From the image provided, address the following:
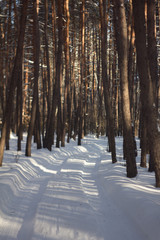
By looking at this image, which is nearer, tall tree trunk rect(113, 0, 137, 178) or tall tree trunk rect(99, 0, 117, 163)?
tall tree trunk rect(113, 0, 137, 178)

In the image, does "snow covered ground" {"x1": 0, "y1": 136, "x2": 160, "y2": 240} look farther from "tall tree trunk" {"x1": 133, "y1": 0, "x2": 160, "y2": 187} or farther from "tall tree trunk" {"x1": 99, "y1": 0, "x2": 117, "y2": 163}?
"tall tree trunk" {"x1": 99, "y1": 0, "x2": 117, "y2": 163}

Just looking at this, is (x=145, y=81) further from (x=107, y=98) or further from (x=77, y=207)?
Result: (x=107, y=98)

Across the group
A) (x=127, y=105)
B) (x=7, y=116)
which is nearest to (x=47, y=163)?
(x=7, y=116)

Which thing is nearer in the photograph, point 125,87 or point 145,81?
point 145,81

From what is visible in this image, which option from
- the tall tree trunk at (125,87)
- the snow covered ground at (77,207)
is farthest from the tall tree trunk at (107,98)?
the snow covered ground at (77,207)

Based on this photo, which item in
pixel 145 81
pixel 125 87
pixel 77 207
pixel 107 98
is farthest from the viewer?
pixel 107 98

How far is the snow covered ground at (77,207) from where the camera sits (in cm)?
364

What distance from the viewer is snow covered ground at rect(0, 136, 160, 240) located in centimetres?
364

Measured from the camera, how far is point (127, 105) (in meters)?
7.57

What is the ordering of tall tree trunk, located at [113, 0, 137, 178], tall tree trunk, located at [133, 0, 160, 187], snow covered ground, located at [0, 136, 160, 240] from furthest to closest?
tall tree trunk, located at [113, 0, 137, 178], tall tree trunk, located at [133, 0, 160, 187], snow covered ground, located at [0, 136, 160, 240]

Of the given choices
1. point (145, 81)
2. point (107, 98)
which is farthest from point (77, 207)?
point (107, 98)

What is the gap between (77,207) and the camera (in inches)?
185

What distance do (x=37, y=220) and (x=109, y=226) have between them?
1194 millimetres

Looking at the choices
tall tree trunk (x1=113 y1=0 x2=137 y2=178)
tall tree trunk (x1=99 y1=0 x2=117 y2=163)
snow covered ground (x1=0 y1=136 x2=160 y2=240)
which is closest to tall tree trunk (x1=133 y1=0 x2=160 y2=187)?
snow covered ground (x1=0 y1=136 x2=160 y2=240)
